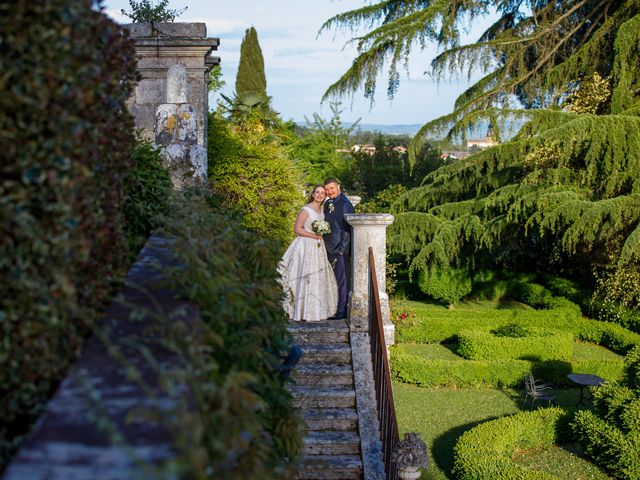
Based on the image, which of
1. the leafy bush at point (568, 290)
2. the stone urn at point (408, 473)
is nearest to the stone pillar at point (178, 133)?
the stone urn at point (408, 473)

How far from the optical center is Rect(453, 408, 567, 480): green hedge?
28.3 ft

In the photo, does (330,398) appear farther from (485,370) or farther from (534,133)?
(534,133)

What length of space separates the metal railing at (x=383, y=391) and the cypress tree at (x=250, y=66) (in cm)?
2392

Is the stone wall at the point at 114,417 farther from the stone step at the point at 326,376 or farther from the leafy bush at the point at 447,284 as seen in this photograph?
the leafy bush at the point at 447,284

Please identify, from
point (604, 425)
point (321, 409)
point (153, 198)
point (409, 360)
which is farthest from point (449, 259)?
point (153, 198)

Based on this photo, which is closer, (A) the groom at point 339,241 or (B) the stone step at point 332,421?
(B) the stone step at point 332,421

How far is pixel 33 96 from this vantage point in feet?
7.31

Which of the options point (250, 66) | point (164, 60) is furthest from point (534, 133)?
point (250, 66)

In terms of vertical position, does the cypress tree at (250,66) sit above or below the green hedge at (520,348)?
above

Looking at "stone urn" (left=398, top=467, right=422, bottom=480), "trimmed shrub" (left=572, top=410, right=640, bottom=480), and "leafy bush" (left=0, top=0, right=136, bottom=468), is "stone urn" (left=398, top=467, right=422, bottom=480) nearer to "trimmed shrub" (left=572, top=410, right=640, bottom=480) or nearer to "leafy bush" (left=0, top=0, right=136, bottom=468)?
"trimmed shrub" (left=572, top=410, right=640, bottom=480)

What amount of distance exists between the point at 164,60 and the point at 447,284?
1239cm

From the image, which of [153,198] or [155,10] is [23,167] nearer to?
[153,198]

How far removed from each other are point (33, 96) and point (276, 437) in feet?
6.78

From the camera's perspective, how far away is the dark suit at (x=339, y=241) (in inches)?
340
